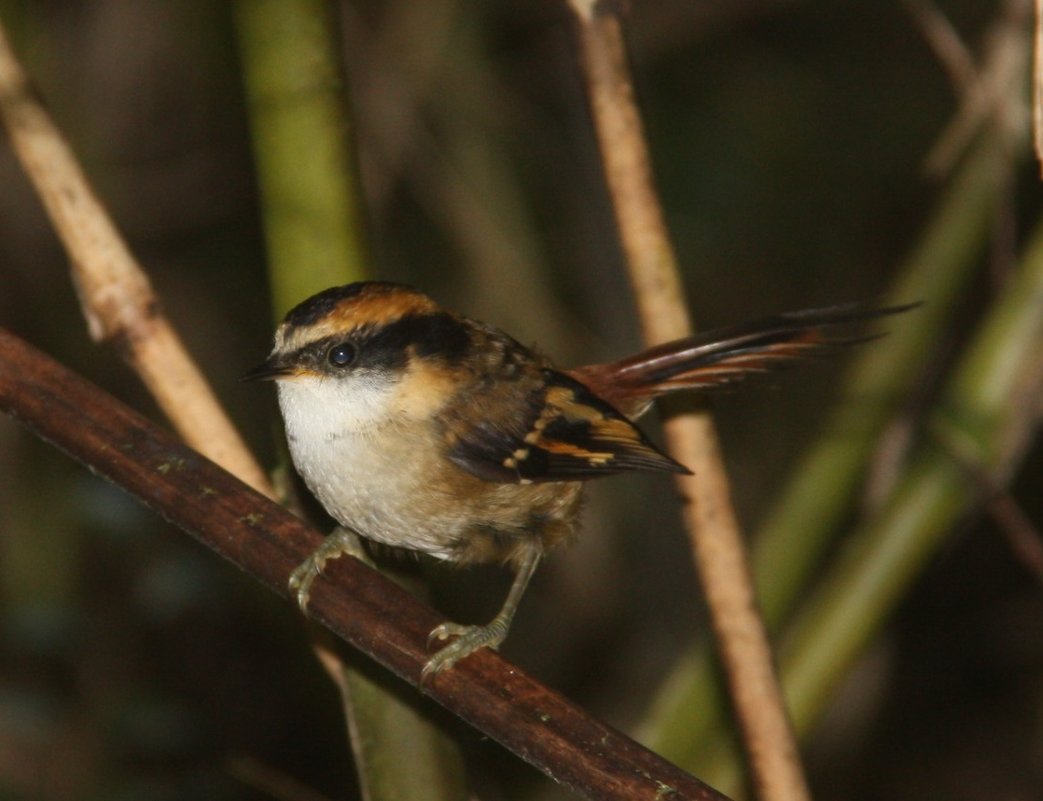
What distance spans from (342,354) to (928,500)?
1.11m

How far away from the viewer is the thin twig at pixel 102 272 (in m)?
2.20

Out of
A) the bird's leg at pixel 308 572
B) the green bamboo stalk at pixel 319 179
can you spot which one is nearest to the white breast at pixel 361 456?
the bird's leg at pixel 308 572

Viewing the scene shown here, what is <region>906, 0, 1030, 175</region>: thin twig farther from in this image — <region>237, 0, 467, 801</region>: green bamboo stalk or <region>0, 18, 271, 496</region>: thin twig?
<region>0, 18, 271, 496</region>: thin twig

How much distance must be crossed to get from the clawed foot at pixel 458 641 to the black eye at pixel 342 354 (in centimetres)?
57

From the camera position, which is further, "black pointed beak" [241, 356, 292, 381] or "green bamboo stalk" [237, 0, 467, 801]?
"black pointed beak" [241, 356, 292, 381]

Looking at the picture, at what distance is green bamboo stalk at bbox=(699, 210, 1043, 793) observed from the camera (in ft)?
8.04

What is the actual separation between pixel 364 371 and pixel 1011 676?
364 cm

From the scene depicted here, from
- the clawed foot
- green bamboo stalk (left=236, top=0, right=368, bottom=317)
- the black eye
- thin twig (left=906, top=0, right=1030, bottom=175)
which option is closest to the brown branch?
the clawed foot

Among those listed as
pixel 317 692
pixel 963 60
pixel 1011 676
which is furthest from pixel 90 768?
pixel 1011 676

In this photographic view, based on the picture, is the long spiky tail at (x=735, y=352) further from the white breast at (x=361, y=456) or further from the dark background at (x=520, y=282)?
the dark background at (x=520, y=282)

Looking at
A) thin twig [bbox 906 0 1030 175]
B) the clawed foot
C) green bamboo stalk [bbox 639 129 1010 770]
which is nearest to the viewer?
the clawed foot

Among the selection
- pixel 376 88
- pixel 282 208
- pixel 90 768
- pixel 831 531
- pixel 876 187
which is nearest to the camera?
pixel 282 208

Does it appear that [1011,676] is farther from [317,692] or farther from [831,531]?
[831,531]

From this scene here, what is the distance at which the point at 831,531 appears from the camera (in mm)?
2594
